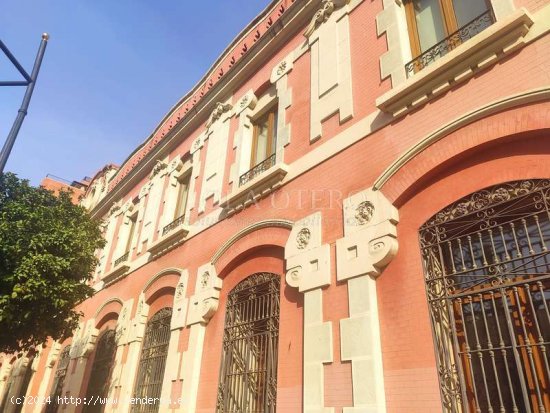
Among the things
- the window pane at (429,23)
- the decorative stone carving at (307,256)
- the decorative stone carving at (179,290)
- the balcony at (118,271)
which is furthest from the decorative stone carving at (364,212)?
the balcony at (118,271)

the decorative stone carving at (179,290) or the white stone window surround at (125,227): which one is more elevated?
the white stone window surround at (125,227)

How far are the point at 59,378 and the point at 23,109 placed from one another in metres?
10.4

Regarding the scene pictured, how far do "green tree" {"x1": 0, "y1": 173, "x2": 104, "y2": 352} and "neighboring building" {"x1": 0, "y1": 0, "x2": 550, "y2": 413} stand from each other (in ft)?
6.16

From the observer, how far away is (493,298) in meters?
4.11

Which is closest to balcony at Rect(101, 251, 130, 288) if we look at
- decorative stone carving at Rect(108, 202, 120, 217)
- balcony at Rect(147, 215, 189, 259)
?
balcony at Rect(147, 215, 189, 259)

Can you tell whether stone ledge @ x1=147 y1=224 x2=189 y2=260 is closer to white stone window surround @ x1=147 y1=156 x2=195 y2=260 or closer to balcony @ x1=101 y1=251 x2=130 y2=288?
white stone window surround @ x1=147 y1=156 x2=195 y2=260

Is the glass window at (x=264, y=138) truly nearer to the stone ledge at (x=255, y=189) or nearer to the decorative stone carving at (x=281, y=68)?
the decorative stone carving at (x=281, y=68)

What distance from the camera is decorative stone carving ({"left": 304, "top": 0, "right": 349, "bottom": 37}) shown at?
306 inches

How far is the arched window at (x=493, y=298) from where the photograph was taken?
12.2 feet

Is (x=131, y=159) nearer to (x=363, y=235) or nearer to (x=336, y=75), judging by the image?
(x=336, y=75)

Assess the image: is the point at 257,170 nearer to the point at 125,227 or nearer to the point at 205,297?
the point at 205,297

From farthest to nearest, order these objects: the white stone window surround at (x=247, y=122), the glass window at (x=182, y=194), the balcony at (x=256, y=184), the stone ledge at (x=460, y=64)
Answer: the glass window at (x=182, y=194) → the white stone window surround at (x=247, y=122) → the balcony at (x=256, y=184) → the stone ledge at (x=460, y=64)

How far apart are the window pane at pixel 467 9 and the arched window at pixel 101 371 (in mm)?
10445

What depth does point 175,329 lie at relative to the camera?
8273mm
